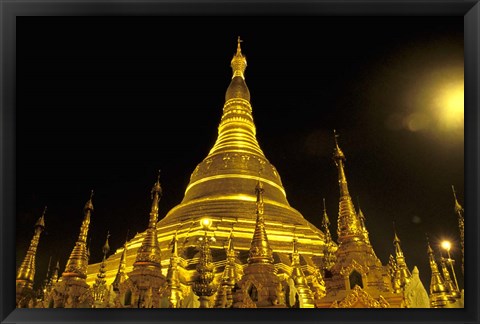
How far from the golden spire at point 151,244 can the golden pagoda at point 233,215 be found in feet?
3.66

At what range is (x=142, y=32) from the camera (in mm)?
4277

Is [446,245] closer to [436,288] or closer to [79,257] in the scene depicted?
[436,288]

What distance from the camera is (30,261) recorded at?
4.07m

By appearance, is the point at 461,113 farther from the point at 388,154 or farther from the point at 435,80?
the point at 388,154

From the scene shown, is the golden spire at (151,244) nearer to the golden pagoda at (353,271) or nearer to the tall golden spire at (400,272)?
the golden pagoda at (353,271)

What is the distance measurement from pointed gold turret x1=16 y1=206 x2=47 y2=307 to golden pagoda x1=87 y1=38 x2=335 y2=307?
2200mm

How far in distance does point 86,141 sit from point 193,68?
52.4 inches

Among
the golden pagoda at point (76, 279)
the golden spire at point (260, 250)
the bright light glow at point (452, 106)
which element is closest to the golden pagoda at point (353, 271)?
the golden spire at point (260, 250)

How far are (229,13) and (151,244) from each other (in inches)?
108

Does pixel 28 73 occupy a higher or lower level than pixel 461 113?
higher

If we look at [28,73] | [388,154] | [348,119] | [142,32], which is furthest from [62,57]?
[388,154]

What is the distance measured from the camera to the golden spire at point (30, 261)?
3.88m

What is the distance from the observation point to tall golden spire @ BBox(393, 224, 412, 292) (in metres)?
→ 5.19

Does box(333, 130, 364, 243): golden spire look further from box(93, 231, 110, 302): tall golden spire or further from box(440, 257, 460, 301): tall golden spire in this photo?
box(93, 231, 110, 302): tall golden spire
